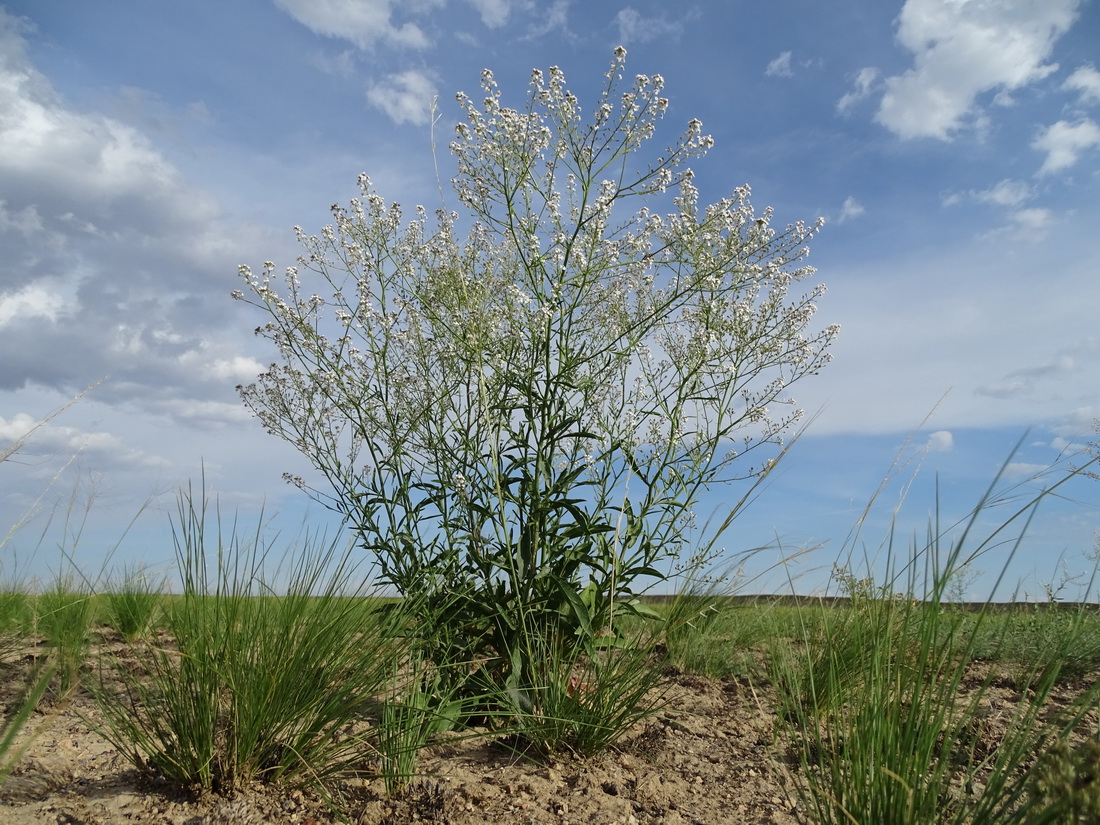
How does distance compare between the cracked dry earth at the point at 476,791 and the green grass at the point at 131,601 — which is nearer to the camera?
the cracked dry earth at the point at 476,791

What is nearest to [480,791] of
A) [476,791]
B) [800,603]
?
[476,791]

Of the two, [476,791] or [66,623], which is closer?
[476,791]

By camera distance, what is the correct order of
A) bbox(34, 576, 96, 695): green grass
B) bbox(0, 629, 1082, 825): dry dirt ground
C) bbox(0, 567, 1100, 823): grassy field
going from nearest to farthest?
bbox(0, 567, 1100, 823): grassy field, bbox(0, 629, 1082, 825): dry dirt ground, bbox(34, 576, 96, 695): green grass

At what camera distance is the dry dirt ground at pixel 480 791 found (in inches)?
103

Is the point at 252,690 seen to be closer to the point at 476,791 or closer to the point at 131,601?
the point at 476,791

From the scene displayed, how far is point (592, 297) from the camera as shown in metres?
3.68

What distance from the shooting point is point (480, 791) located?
9.18 ft

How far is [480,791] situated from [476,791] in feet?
0.06

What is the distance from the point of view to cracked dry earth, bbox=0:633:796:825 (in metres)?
2.61

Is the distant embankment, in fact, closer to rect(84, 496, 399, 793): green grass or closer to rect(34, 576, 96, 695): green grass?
rect(84, 496, 399, 793): green grass

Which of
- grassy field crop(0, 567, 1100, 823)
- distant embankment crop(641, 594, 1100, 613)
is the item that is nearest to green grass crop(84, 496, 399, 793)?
grassy field crop(0, 567, 1100, 823)

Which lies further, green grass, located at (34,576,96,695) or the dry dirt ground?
green grass, located at (34,576,96,695)

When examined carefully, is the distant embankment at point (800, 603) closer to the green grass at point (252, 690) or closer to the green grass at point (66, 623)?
the green grass at point (252, 690)

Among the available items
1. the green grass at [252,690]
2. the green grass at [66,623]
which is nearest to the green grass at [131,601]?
the green grass at [66,623]
